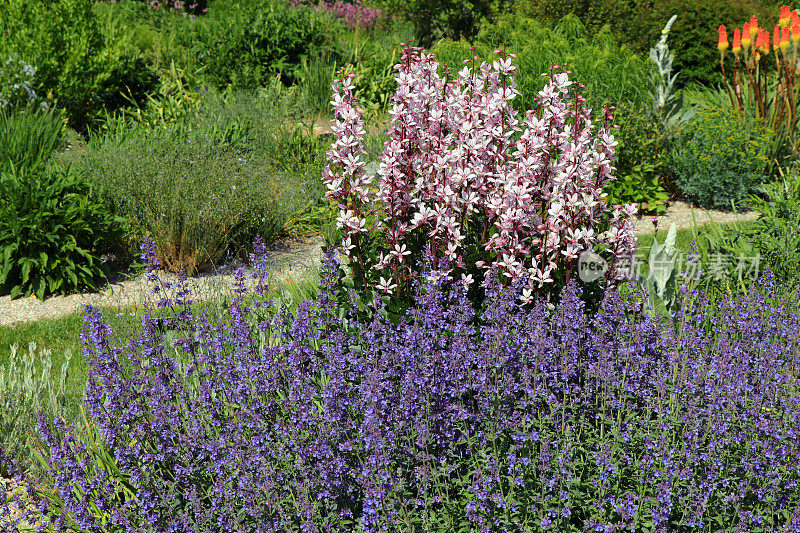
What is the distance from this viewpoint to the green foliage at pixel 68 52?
8.82 metres

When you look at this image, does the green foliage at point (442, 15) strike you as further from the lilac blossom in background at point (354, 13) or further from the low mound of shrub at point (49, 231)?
the low mound of shrub at point (49, 231)

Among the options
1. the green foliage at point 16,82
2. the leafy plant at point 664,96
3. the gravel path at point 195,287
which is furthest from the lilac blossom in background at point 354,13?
the gravel path at point 195,287

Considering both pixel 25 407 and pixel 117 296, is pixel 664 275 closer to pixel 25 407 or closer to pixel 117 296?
pixel 25 407

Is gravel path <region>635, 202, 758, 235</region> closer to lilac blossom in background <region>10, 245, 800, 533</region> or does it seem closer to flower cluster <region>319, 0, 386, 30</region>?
lilac blossom in background <region>10, 245, 800, 533</region>

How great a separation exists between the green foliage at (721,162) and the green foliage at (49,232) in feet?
18.9

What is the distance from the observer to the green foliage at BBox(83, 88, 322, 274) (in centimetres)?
625

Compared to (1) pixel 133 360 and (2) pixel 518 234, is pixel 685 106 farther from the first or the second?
(1) pixel 133 360

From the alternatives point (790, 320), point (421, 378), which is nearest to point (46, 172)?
point (421, 378)

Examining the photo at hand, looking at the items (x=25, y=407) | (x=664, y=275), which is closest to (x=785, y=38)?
(x=664, y=275)

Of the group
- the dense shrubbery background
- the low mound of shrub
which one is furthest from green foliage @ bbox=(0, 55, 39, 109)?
the low mound of shrub

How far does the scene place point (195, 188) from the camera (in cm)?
640

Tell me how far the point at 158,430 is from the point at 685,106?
26.4ft

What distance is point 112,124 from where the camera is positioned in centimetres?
854

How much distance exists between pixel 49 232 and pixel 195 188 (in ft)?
4.17
